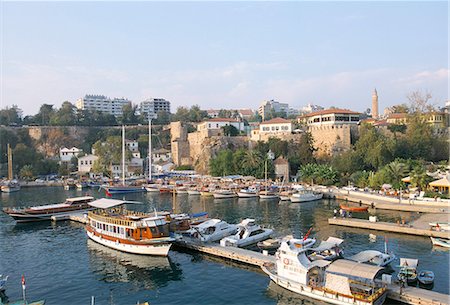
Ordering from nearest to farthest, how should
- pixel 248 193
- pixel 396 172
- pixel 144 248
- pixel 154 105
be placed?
1. pixel 144 248
2. pixel 396 172
3. pixel 248 193
4. pixel 154 105

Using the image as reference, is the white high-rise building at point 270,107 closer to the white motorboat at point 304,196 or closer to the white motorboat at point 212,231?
the white motorboat at point 304,196

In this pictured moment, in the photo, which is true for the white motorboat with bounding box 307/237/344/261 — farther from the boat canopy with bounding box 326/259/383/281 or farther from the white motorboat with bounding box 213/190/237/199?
the white motorboat with bounding box 213/190/237/199

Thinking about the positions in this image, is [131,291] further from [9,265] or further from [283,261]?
[9,265]

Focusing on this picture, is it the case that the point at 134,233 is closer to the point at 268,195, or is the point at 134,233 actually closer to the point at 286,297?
the point at 286,297

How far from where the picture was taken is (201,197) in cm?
4691

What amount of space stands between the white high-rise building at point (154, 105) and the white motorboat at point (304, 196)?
327ft

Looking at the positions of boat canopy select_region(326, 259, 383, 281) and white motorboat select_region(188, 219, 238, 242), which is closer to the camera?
boat canopy select_region(326, 259, 383, 281)

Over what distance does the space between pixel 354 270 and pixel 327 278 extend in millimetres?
1192

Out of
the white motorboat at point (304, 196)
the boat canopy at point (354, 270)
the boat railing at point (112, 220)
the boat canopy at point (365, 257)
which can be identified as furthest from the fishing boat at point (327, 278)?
the white motorboat at point (304, 196)

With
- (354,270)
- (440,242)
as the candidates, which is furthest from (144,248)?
(440,242)

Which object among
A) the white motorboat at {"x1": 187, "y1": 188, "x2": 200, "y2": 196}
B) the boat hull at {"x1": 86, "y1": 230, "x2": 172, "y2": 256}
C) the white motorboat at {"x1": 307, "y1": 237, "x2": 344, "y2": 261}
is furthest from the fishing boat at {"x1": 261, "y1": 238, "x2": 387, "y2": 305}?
the white motorboat at {"x1": 187, "y1": 188, "x2": 200, "y2": 196}

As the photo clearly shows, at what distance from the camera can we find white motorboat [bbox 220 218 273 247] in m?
24.2

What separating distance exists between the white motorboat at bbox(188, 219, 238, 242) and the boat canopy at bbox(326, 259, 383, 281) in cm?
1001

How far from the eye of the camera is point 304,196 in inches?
1607
